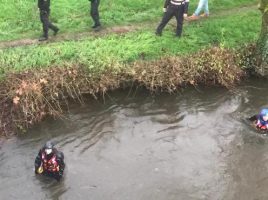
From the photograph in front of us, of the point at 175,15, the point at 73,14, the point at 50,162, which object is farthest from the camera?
the point at 73,14

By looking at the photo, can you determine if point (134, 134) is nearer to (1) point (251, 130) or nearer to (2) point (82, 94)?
(2) point (82, 94)

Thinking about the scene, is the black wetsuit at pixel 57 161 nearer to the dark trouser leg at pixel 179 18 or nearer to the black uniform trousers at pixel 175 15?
the black uniform trousers at pixel 175 15

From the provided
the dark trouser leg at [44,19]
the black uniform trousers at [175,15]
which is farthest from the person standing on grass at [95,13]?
the black uniform trousers at [175,15]

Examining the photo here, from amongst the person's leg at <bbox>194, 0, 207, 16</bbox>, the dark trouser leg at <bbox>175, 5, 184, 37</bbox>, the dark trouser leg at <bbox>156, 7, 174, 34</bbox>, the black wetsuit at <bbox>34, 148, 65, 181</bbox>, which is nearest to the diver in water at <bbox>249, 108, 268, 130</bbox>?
the dark trouser leg at <bbox>175, 5, 184, 37</bbox>

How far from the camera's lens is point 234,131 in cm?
1384

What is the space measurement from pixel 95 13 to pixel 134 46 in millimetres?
1982

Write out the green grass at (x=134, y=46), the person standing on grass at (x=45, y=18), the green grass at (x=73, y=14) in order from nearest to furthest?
the green grass at (x=134, y=46), the person standing on grass at (x=45, y=18), the green grass at (x=73, y=14)

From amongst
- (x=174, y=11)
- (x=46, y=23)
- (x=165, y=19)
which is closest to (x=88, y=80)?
(x=46, y=23)

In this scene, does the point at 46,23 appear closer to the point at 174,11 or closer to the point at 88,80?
the point at 88,80

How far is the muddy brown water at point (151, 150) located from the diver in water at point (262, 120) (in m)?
0.24

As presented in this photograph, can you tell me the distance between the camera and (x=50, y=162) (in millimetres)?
11570

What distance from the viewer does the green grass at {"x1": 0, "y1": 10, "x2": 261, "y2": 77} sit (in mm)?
14633

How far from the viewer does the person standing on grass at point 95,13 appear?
53.2 feet

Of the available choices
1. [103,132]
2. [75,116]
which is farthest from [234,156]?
[75,116]
